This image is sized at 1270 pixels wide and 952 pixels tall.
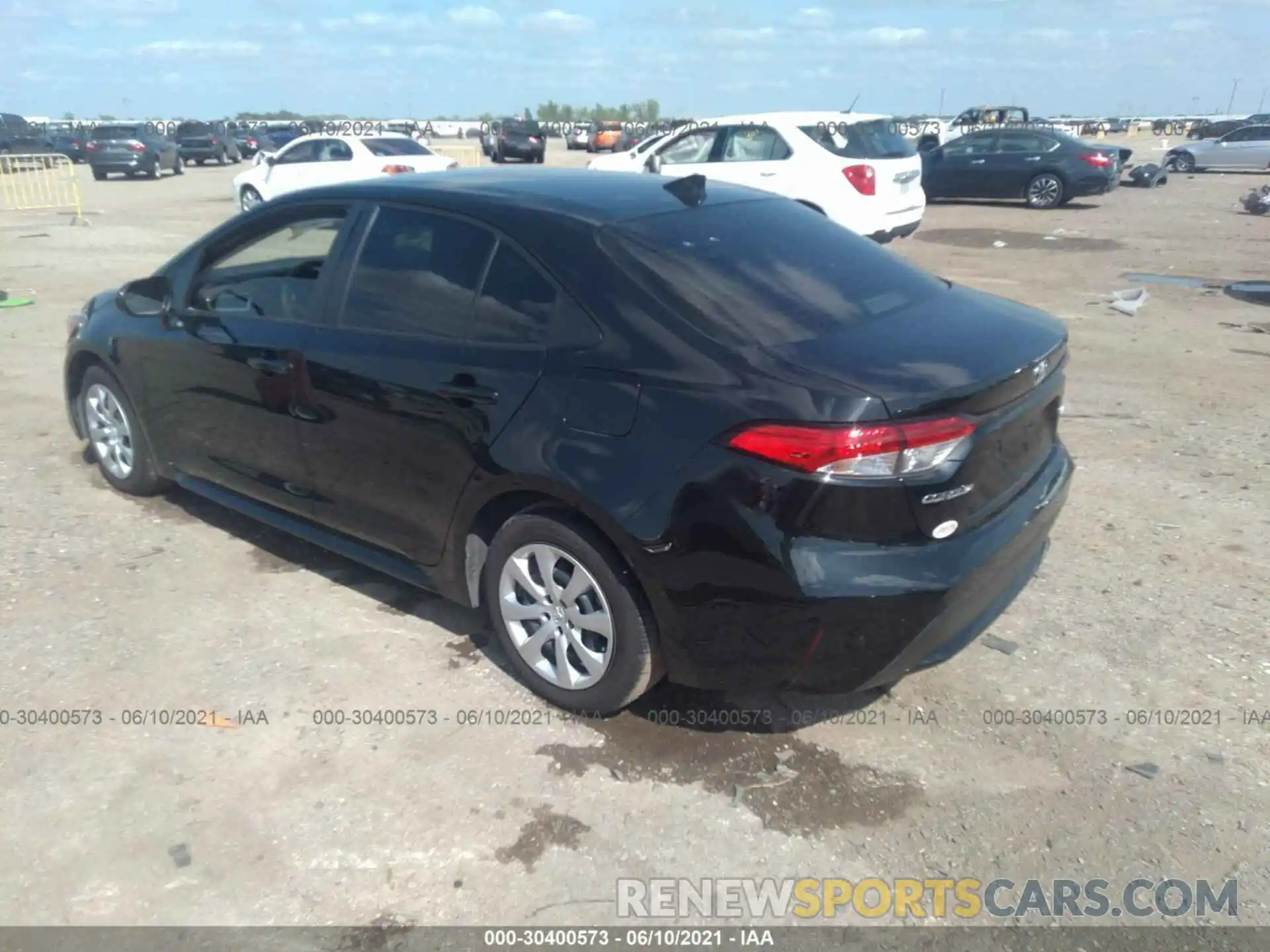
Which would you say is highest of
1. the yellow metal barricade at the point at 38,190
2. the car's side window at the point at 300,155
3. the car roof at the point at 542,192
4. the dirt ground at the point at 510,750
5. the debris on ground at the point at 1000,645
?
the car's side window at the point at 300,155

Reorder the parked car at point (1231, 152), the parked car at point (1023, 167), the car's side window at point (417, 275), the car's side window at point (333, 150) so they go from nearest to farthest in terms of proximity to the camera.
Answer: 1. the car's side window at point (417, 275)
2. the car's side window at point (333, 150)
3. the parked car at point (1023, 167)
4. the parked car at point (1231, 152)

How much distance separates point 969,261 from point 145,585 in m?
11.6

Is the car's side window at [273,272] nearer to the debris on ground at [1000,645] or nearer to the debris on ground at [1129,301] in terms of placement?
the debris on ground at [1000,645]

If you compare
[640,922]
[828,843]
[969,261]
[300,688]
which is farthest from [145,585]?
[969,261]

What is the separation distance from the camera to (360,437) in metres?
3.73

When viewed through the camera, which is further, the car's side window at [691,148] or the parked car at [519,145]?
the parked car at [519,145]

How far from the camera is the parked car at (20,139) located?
36344 millimetres

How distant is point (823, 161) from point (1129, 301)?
395cm

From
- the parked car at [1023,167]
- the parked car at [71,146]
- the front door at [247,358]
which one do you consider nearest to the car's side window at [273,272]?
the front door at [247,358]

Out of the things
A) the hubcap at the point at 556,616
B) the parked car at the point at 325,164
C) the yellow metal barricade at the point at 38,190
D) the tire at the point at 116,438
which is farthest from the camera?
the yellow metal barricade at the point at 38,190

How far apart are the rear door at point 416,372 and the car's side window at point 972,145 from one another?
19410mm

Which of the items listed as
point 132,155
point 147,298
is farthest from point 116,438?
point 132,155

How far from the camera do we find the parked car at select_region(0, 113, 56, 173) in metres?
36.3

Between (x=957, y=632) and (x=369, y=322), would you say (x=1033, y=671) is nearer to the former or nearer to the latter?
(x=957, y=632)
